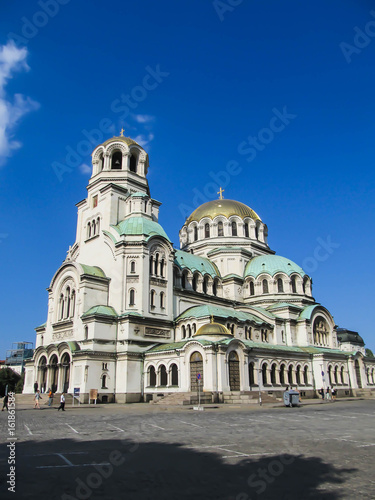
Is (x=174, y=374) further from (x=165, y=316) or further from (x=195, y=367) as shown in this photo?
(x=165, y=316)

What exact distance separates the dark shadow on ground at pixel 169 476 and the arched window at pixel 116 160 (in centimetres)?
4261

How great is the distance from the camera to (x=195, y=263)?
51031 millimetres

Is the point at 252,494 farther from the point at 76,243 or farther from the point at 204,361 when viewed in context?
the point at 76,243

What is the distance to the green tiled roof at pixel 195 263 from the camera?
48625mm

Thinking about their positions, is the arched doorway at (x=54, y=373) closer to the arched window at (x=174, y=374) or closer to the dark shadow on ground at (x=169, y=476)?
the arched window at (x=174, y=374)

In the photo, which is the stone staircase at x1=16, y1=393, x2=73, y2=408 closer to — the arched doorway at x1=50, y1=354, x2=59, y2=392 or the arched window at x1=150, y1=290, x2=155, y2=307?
the arched doorway at x1=50, y1=354, x2=59, y2=392

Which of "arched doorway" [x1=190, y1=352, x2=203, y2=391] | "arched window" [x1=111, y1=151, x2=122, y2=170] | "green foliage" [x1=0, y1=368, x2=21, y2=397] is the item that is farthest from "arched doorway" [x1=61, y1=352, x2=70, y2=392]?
"green foliage" [x1=0, y1=368, x2=21, y2=397]

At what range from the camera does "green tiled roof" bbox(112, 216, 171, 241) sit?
139ft

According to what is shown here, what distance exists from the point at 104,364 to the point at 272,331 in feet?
66.8

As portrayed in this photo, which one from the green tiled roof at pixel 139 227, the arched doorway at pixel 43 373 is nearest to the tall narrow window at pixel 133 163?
the green tiled roof at pixel 139 227

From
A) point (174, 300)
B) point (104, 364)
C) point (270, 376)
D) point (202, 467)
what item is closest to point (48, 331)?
point (104, 364)

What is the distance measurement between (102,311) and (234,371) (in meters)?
13.3

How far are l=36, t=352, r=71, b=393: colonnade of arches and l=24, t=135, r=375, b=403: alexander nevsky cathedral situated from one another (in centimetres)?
10

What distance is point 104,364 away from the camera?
3725 cm
